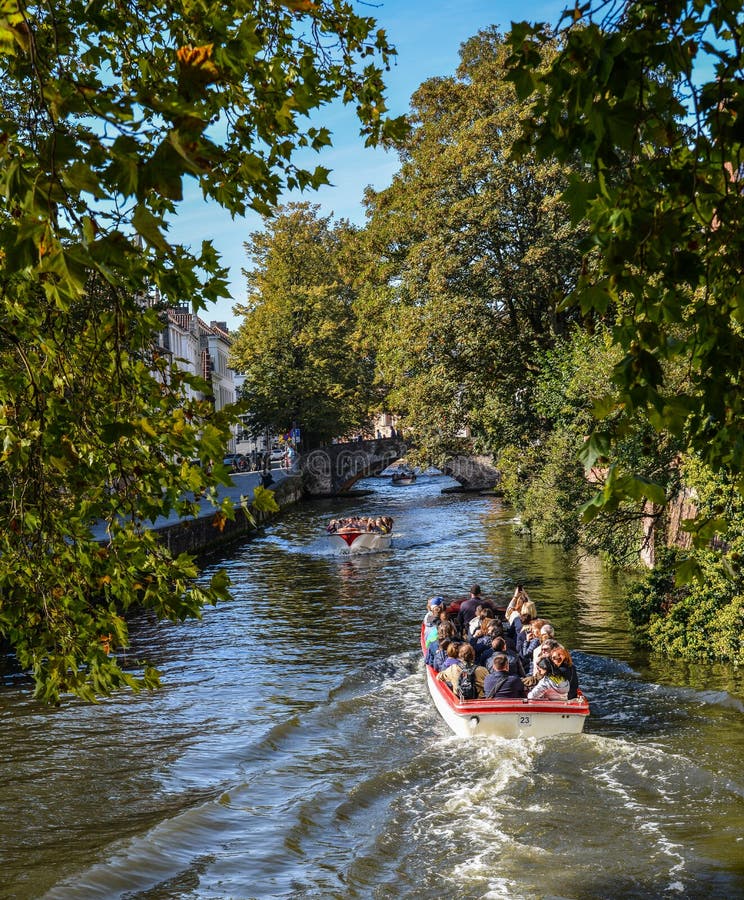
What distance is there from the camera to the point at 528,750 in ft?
47.4

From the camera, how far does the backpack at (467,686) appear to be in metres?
15.2

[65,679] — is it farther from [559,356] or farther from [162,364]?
[559,356]

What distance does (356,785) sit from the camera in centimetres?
1370

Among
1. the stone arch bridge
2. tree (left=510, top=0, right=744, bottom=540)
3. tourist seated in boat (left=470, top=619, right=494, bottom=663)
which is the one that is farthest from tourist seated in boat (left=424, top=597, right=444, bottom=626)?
the stone arch bridge

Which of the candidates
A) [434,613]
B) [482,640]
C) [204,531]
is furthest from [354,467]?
[482,640]

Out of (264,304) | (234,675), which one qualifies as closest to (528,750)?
(234,675)

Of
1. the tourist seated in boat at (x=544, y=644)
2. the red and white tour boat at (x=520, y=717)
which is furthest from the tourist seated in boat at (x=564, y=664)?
the red and white tour boat at (x=520, y=717)

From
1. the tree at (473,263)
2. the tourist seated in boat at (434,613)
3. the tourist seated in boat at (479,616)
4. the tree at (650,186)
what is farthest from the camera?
the tree at (473,263)

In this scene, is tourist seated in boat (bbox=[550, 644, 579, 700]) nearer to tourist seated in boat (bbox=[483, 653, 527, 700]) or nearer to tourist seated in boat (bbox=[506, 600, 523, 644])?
tourist seated in boat (bbox=[483, 653, 527, 700])

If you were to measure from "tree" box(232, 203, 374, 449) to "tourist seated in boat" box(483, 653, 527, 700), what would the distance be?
49.3 meters

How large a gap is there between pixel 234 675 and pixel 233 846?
25.1 feet

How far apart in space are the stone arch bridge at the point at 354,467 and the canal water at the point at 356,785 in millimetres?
39221

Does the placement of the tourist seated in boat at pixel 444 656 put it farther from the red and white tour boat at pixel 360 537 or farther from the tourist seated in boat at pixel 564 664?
the red and white tour boat at pixel 360 537

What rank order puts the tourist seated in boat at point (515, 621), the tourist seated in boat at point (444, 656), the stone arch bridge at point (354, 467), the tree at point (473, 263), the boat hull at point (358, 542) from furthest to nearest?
the stone arch bridge at point (354, 467)
the boat hull at point (358, 542)
the tree at point (473, 263)
the tourist seated in boat at point (515, 621)
the tourist seated in boat at point (444, 656)
